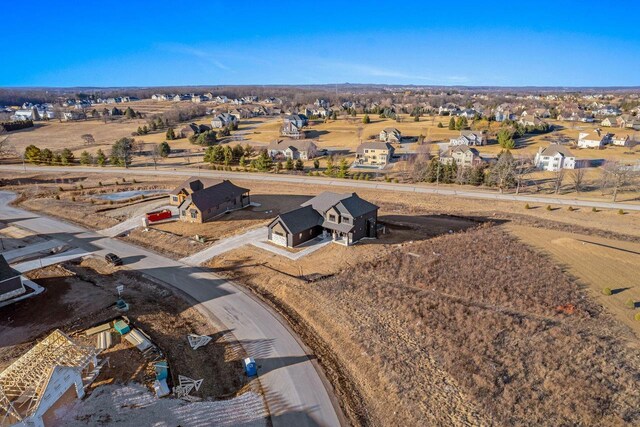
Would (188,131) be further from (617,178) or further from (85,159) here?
(617,178)

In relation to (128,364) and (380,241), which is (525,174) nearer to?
(380,241)

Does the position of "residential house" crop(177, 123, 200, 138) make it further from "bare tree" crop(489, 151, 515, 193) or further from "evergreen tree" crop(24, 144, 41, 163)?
"bare tree" crop(489, 151, 515, 193)

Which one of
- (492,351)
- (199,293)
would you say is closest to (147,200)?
(199,293)

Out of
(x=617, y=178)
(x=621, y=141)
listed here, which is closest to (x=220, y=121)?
(x=617, y=178)

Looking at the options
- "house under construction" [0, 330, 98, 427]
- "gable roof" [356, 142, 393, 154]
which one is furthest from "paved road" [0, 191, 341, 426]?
"gable roof" [356, 142, 393, 154]

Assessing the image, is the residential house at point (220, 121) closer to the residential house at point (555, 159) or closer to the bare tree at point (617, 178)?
the residential house at point (555, 159)
